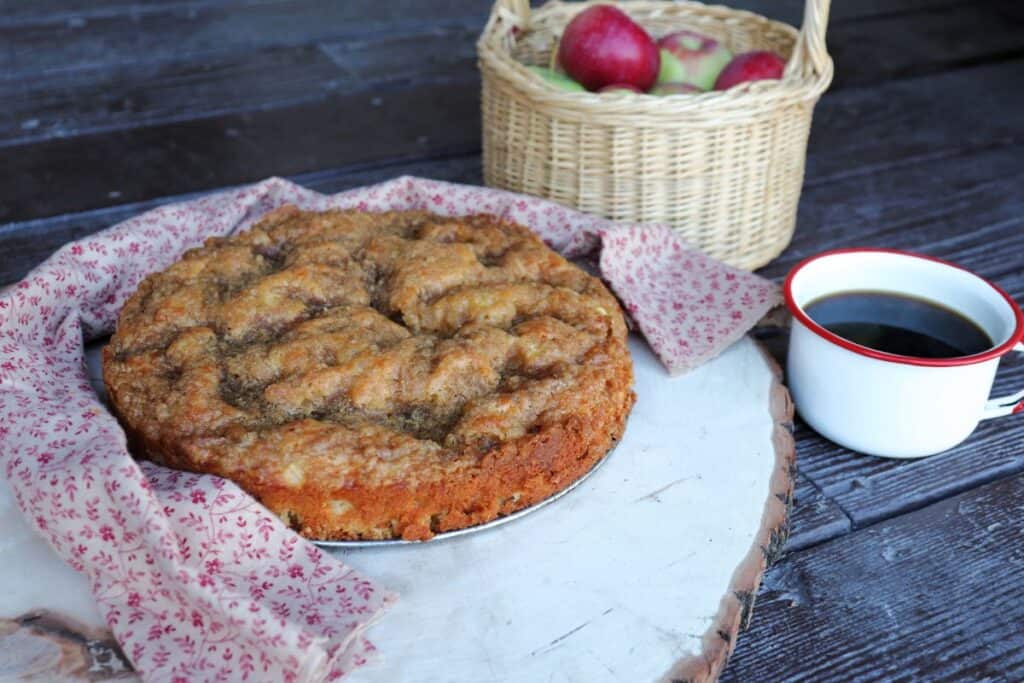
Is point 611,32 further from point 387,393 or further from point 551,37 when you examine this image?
point 387,393

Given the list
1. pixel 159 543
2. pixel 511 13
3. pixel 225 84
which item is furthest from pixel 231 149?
pixel 159 543

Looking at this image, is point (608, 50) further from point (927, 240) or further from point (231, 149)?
point (231, 149)

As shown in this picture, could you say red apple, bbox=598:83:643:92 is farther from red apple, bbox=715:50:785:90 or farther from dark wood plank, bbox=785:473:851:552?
dark wood plank, bbox=785:473:851:552

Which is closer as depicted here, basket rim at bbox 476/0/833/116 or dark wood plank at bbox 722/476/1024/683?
dark wood plank at bbox 722/476/1024/683

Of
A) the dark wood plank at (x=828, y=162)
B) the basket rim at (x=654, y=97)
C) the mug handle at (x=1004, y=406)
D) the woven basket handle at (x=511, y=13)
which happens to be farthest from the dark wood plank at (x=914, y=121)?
the mug handle at (x=1004, y=406)

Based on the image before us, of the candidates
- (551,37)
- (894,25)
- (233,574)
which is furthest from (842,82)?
(233,574)

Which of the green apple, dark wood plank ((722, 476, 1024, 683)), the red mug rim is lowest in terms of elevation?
dark wood plank ((722, 476, 1024, 683))

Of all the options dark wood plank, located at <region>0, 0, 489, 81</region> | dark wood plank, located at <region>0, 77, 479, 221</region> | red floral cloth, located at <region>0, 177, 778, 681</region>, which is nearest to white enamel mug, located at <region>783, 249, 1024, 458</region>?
red floral cloth, located at <region>0, 177, 778, 681</region>
